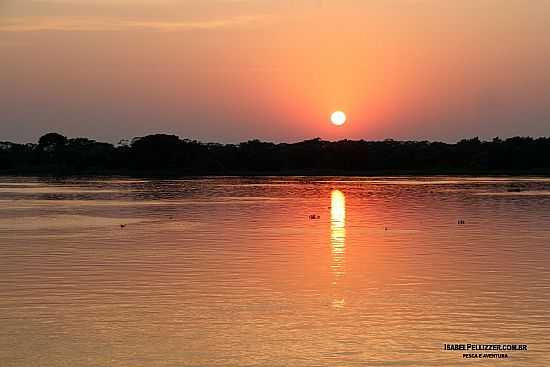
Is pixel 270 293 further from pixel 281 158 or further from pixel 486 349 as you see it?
pixel 281 158

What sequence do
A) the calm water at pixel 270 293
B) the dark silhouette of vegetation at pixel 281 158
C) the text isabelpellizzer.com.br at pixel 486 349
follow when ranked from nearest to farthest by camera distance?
the text isabelpellizzer.com.br at pixel 486 349 < the calm water at pixel 270 293 < the dark silhouette of vegetation at pixel 281 158

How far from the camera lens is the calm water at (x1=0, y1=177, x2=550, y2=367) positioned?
1529 centimetres

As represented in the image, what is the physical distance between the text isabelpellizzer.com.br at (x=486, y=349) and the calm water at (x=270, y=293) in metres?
0.19

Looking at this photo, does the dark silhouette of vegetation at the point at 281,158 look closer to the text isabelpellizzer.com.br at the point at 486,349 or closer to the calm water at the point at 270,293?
the calm water at the point at 270,293

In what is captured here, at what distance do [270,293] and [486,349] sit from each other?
6.92m

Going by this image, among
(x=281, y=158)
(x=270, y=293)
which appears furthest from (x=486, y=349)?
(x=281, y=158)

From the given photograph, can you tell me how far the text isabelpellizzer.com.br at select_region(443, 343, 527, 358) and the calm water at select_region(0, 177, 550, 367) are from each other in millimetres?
192

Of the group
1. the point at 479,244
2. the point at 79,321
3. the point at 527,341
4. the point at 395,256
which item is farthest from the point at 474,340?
the point at 479,244

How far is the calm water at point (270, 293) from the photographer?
602 inches

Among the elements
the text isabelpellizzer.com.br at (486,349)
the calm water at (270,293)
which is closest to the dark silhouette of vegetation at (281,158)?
the calm water at (270,293)

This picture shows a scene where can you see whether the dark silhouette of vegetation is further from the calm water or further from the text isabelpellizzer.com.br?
the text isabelpellizzer.com.br

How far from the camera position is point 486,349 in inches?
602

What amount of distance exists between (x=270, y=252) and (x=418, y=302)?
1095cm

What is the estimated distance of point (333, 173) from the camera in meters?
182
